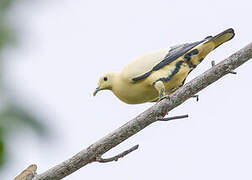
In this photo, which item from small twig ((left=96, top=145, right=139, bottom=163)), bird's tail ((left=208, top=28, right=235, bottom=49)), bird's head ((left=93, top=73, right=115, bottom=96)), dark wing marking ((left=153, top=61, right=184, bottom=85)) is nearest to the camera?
small twig ((left=96, top=145, right=139, bottom=163))

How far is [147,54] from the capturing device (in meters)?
4.81

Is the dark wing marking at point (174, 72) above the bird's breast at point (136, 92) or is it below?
above

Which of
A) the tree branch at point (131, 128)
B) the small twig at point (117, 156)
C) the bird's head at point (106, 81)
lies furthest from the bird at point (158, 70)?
the small twig at point (117, 156)

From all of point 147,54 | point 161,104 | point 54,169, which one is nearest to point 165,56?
point 147,54

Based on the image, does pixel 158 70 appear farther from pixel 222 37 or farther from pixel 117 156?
pixel 117 156

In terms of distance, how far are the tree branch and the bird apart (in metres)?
1.22

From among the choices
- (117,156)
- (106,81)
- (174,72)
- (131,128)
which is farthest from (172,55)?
(117,156)

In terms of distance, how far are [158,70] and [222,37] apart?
30.2 inches

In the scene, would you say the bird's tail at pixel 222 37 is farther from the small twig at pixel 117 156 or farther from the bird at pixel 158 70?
the small twig at pixel 117 156

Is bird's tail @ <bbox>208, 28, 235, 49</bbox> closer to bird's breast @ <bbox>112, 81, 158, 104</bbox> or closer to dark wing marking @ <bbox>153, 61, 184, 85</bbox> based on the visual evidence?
dark wing marking @ <bbox>153, 61, 184, 85</bbox>

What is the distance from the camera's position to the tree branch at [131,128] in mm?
3193

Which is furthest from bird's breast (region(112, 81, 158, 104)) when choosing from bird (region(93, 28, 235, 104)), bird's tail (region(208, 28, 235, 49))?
bird's tail (region(208, 28, 235, 49))

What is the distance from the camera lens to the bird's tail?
174 inches

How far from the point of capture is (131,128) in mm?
3334
